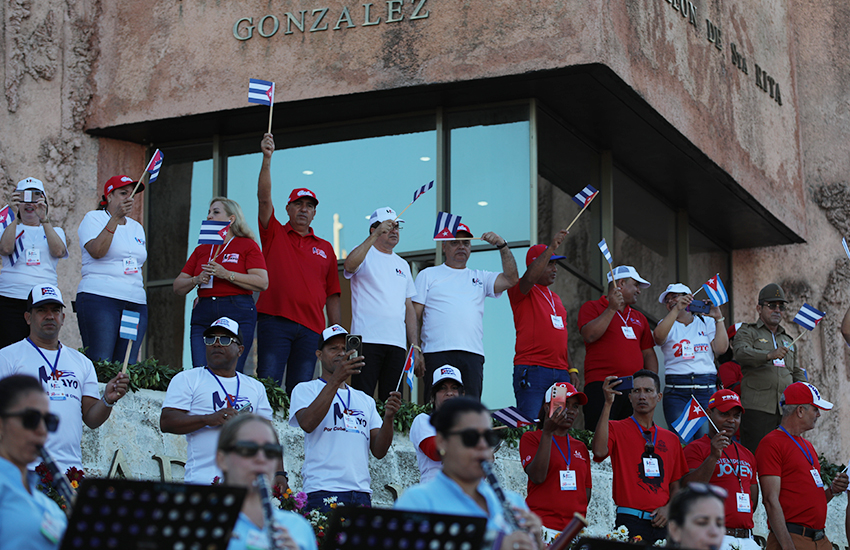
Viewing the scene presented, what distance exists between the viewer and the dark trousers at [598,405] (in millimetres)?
10617

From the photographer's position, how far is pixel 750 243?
679 inches

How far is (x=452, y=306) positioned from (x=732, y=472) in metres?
2.87

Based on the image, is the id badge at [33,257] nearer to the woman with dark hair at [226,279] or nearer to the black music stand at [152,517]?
the woman with dark hair at [226,279]

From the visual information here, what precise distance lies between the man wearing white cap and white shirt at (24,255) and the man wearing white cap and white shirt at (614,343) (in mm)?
4984

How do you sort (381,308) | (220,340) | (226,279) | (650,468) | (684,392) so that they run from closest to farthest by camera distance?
(220,340), (650,468), (226,279), (381,308), (684,392)

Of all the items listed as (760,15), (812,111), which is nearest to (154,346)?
(760,15)

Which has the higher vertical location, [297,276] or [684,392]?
[297,276]

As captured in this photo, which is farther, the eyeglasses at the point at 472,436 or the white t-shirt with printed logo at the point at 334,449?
the white t-shirt with printed logo at the point at 334,449

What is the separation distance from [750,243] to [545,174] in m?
5.45

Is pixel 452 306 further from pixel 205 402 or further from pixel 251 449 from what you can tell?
pixel 251 449

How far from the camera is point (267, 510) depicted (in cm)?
435

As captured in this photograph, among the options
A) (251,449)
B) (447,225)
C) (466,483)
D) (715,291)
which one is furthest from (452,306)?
(251,449)

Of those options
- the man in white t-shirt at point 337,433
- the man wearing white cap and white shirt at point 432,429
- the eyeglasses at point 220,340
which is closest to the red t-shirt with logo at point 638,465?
the man wearing white cap and white shirt at point 432,429

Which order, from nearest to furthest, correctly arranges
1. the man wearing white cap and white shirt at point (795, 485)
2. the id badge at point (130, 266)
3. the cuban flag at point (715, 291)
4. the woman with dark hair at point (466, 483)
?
the woman with dark hair at point (466, 483)
the man wearing white cap and white shirt at point (795, 485)
the id badge at point (130, 266)
the cuban flag at point (715, 291)
